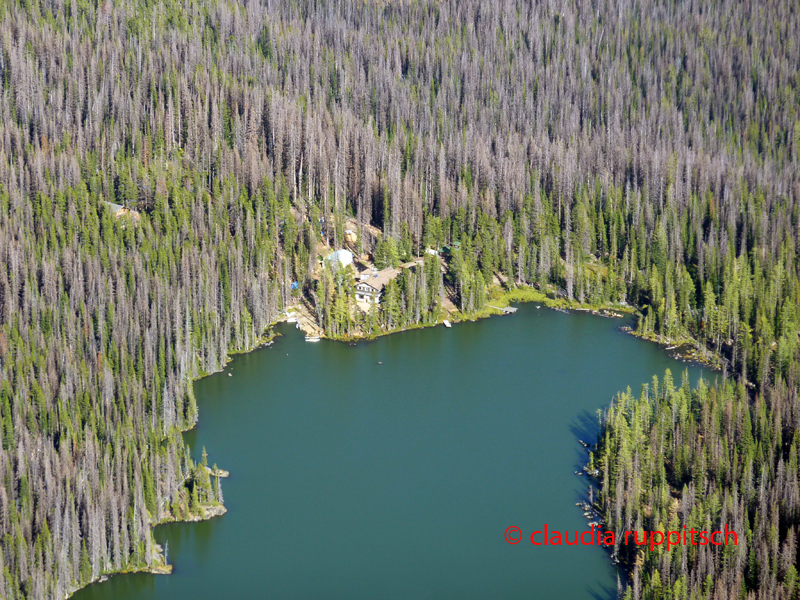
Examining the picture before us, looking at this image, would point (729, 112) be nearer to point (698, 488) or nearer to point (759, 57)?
point (759, 57)

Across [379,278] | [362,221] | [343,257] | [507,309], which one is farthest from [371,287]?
[362,221]

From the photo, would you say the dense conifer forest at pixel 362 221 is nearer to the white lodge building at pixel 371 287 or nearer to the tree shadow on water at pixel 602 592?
the tree shadow on water at pixel 602 592

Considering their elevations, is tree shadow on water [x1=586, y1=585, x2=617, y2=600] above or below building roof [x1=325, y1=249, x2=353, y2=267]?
below

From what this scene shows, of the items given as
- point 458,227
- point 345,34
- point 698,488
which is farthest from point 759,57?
point 698,488

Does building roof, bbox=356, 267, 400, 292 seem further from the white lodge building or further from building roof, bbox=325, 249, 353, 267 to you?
building roof, bbox=325, 249, 353, 267

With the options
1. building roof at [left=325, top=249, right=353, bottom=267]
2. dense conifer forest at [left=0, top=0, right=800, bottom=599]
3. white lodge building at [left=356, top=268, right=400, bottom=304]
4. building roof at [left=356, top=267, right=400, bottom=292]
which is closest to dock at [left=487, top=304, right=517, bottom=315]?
dense conifer forest at [left=0, top=0, right=800, bottom=599]

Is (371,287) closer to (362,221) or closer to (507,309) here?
(507,309)

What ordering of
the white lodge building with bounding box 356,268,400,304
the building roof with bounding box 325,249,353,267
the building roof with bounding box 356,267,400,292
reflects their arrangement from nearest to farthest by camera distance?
1. the white lodge building with bounding box 356,268,400,304
2. the building roof with bounding box 356,267,400,292
3. the building roof with bounding box 325,249,353,267
